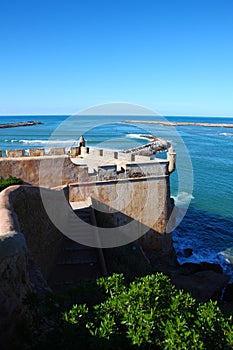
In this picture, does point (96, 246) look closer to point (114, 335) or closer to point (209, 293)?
point (209, 293)

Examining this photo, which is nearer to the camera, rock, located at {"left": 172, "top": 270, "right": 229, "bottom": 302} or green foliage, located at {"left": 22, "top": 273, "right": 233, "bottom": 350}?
green foliage, located at {"left": 22, "top": 273, "right": 233, "bottom": 350}

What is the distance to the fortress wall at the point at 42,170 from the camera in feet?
39.0

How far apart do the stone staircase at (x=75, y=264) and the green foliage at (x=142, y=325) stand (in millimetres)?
4892

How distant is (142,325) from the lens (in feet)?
12.6

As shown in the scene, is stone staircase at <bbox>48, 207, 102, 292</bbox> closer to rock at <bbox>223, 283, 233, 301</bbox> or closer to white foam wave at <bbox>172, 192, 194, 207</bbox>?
rock at <bbox>223, 283, 233, 301</bbox>

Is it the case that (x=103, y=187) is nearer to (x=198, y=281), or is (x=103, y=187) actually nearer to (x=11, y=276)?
(x=198, y=281)

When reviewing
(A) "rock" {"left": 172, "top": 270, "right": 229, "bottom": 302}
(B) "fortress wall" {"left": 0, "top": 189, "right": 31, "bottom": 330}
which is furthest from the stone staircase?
(B) "fortress wall" {"left": 0, "top": 189, "right": 31, "bottom": 330}

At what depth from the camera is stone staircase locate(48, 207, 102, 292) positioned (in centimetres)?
931

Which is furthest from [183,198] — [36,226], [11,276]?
[11,276]

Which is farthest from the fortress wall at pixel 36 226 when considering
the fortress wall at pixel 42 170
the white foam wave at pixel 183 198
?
the white foam wave at pixel 183 198

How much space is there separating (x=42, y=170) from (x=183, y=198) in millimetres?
16935

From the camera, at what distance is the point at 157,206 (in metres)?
13.4

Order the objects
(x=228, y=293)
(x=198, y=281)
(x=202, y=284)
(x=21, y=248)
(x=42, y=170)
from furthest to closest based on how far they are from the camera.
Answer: (x=228, y=293) < (x=198, y=281) < (x=202, y=284) < (x=42, y=170) < (x=21, y=248)

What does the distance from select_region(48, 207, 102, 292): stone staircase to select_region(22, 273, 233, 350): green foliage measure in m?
4.89
